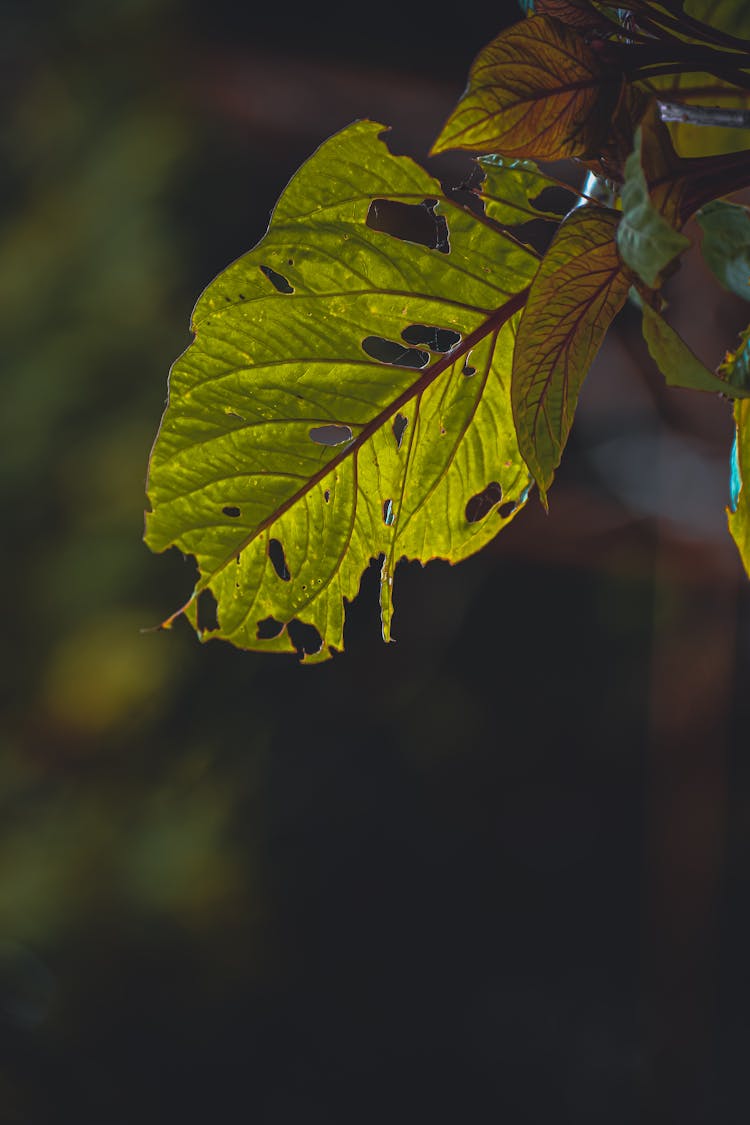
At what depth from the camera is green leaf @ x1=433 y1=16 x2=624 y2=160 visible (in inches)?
9.0

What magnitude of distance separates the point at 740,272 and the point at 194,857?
197 centimetres

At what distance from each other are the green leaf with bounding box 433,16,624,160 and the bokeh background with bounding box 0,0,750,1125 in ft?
5.83

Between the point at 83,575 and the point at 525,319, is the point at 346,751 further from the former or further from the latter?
the point at 525,319

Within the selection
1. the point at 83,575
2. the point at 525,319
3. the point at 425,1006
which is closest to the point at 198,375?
the point at 525,319

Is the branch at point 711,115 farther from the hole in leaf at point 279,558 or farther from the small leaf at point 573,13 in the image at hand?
the hole in leaf at point 279,558

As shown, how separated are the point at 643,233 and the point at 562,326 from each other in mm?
42

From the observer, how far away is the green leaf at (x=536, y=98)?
23cm

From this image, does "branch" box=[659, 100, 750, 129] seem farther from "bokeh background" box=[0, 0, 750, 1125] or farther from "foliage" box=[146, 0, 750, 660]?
"bokeh background" box=[0, 0, 750, 1125]

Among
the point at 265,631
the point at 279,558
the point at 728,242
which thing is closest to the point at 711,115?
the point at 728,242

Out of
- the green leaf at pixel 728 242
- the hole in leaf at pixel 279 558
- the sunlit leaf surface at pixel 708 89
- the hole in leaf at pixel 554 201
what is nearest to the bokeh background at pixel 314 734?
the hole in leaf at pixel 554 201

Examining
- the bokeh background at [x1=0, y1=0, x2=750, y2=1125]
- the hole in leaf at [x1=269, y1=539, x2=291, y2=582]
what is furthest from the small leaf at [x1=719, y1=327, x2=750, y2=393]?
the bokeh background at [x1=0, y1=0, x2=750, y2=1125]

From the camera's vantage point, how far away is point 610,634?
230 cm

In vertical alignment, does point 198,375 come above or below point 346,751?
above

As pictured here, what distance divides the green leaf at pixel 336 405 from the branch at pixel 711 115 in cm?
8
